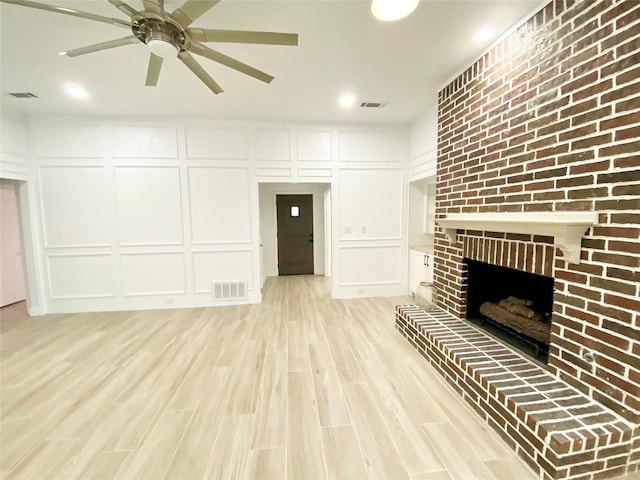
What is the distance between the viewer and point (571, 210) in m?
1.60

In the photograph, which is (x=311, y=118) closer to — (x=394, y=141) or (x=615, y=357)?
(x=394, y=141)

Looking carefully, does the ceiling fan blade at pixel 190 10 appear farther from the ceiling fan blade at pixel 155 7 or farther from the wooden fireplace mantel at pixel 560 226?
the wooden fireplace mantel at pixel 560 226

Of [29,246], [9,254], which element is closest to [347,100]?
[29,246]

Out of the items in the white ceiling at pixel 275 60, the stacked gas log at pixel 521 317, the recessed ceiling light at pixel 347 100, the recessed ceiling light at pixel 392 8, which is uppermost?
the recessed ceiling light at pixel 347 100

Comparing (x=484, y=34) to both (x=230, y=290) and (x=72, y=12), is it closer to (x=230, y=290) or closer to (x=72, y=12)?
(x=72, y=12)

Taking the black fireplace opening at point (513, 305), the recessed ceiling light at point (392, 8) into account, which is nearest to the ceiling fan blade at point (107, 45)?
the recessed ceiling light at point (392, 8)

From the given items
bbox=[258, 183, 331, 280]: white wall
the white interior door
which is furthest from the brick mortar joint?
the white interior door

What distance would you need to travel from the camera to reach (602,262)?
4.77 feet

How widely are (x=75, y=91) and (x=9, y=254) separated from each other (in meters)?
3.43

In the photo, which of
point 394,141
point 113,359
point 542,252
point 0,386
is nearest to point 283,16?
point 542,252

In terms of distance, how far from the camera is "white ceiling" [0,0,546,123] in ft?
6.08

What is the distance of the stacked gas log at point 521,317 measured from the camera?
198 centimetres

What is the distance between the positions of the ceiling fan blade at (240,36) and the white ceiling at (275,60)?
0.38 meters

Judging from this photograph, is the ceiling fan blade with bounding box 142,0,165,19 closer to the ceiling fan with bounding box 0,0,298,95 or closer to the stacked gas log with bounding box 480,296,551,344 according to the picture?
the ceiling fan with bounding box 0,0,298,95
